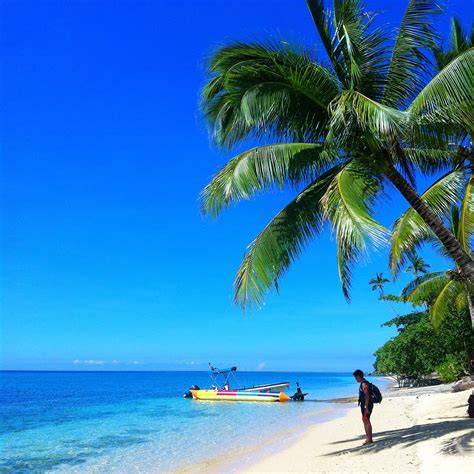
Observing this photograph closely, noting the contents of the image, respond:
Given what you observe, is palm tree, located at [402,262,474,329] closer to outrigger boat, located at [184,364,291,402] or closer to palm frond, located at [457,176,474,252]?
palm frond, located at [457,176,474,252]

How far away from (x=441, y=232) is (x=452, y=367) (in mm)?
26579

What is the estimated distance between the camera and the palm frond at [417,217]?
326 inches

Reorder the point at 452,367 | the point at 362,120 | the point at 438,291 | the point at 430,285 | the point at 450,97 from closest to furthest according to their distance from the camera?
the point at 450,97, the point at 362,120, the point at 430,285, the point at 438,291, the point at 452,367

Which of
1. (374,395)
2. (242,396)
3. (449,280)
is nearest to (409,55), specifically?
(374,395)

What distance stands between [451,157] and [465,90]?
9.78ft

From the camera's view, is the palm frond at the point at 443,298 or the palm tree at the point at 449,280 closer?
the palm tree at the point at 449,280

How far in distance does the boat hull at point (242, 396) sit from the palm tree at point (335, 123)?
89.1 ft

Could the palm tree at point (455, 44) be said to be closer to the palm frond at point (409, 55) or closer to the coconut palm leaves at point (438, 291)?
the palm frond at point (409, 55)

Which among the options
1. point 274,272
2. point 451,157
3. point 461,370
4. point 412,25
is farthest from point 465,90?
point 461,370

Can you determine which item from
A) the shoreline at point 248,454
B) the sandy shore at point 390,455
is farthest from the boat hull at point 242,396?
the sandy shore at point 390,455

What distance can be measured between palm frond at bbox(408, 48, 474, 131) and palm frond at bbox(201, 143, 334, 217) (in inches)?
72.5

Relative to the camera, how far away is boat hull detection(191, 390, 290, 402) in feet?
110

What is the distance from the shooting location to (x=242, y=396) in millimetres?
34781

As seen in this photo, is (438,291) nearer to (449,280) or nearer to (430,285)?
(430,285)
